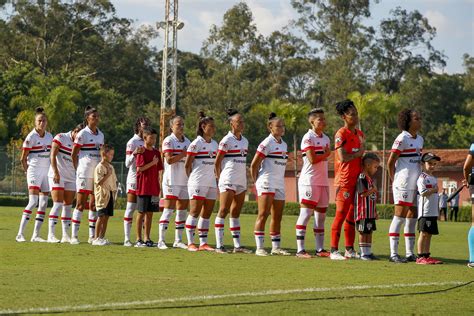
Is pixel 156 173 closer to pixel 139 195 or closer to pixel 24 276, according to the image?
pixel 139 195

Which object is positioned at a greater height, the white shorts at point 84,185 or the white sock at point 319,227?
the white shorts at point 84,185

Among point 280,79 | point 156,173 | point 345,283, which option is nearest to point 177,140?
point 156,173

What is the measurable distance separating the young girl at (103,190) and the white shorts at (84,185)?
0.14m

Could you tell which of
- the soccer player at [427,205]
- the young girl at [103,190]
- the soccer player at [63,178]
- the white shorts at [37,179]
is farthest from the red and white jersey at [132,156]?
the soccer player at [427,205]

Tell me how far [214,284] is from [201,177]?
572 centimetres

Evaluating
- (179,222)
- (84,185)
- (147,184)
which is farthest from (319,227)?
(84,185)

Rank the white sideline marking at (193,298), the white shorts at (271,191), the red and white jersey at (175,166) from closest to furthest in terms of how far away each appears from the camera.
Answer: the white sideline marking at (193,298) → the white shorts at (271,191) → the red and white jersey at (175,166)

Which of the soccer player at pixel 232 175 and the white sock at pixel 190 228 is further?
the white sock at pixel 190 228

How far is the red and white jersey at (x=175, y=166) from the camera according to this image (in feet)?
57.1

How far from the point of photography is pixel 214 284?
1127 centimetres

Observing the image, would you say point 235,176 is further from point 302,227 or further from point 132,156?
point 132,156

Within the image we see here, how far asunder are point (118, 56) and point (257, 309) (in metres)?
72.1

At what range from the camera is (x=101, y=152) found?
58.6 feet

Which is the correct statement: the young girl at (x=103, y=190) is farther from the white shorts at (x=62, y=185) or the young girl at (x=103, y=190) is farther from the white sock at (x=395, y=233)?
the white sock at (x=395, y=233)
